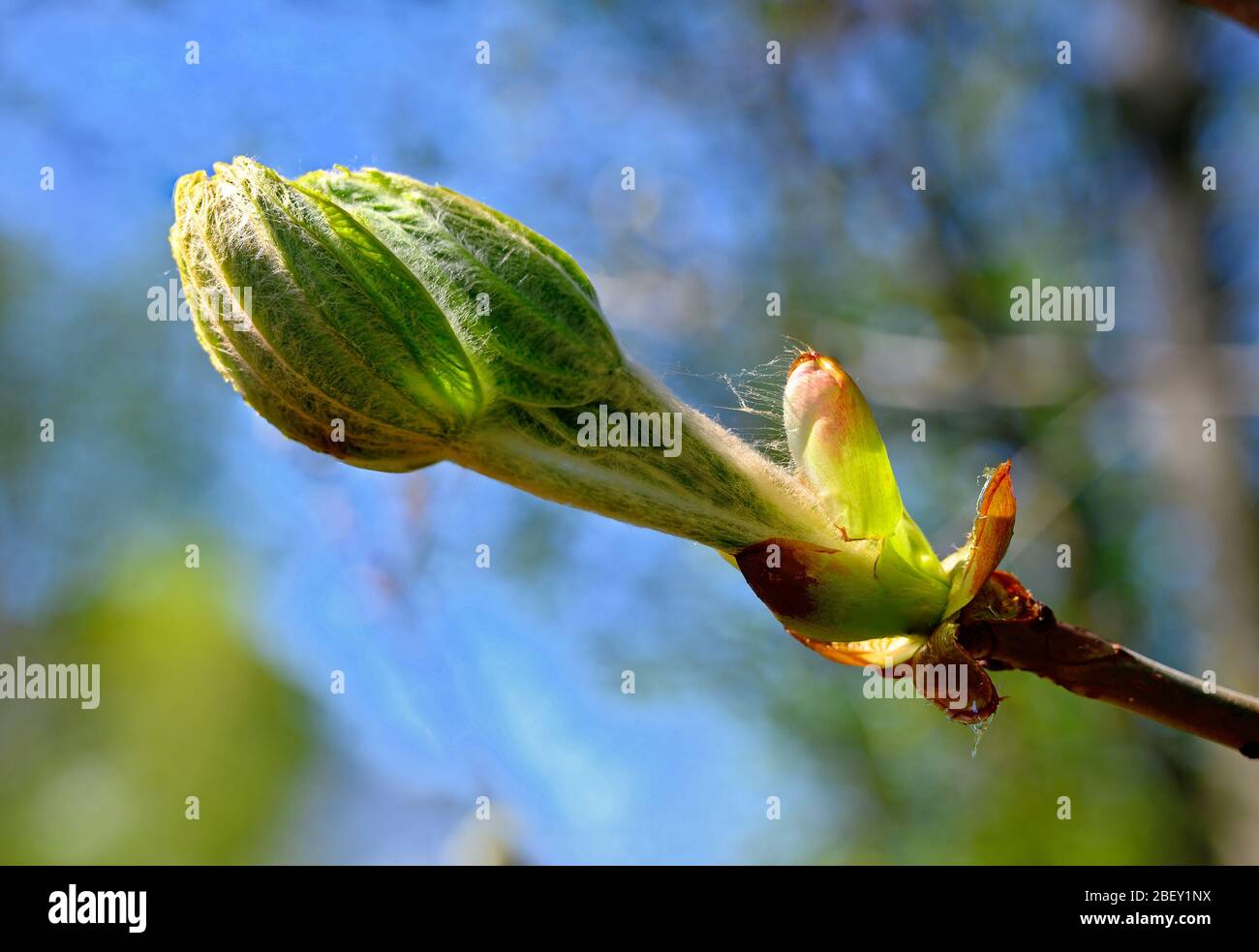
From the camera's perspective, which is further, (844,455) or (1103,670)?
(844,455)

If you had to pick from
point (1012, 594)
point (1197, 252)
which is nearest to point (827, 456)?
point (1012, 594)

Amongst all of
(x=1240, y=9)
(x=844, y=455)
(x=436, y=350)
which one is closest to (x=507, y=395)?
(x=436, y=350)

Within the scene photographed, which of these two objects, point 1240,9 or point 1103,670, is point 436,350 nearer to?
point 1103,670

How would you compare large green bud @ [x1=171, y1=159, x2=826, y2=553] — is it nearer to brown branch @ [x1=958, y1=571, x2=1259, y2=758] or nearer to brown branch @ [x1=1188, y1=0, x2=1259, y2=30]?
brown branch @ [x1=958, y1=571, x2=1259, y2=758]

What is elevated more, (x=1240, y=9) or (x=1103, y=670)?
(x=1240, y=9)

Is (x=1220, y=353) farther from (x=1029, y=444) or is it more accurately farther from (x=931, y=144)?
(x=931, y=144)
